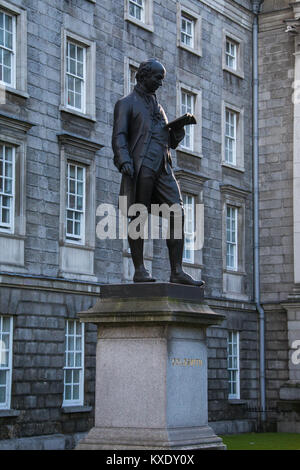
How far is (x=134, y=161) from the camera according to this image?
14211 millimetres

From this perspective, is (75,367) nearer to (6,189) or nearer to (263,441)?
(6,189)

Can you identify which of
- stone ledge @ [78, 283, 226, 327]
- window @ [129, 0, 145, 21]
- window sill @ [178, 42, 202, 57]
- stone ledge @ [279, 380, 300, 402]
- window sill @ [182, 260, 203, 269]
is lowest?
stone ledge @ [279, 380, 300, 402]

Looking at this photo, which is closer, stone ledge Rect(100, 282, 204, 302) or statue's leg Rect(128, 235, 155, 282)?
stone ledge Rect(100, 282, 204, 302)

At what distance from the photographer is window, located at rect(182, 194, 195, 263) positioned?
32144 mm

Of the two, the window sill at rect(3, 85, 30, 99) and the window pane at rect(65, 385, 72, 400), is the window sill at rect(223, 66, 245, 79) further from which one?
the window pane at rect(65, 385, 72, 400)

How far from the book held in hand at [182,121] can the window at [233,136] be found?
67.1 feet

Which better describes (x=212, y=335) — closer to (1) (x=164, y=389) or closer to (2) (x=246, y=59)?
(2) (x=246, y=59)

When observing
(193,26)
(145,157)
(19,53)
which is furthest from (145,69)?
(193,26)

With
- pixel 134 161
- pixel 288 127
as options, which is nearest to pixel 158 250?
pixel 288 127

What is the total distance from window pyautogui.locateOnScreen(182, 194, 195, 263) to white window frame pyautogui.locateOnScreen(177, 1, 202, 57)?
15.5 ft

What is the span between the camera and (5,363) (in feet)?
77.5

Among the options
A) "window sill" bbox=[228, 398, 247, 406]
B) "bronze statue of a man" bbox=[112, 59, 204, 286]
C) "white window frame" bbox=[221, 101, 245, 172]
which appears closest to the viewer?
"bronze statue of a man" bbox=[112, 59, 204, 286]

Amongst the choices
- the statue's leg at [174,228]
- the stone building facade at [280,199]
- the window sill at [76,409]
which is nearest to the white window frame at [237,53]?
the stone building facade at [280,199]

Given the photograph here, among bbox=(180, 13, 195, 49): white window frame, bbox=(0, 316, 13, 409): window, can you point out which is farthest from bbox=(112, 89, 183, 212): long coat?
bbox=(180, 13, 195, 49): white window frame
